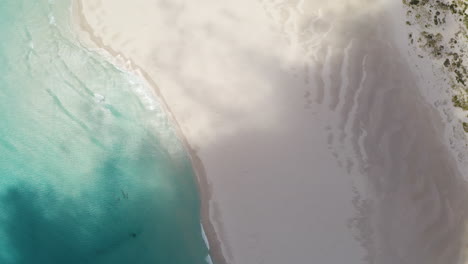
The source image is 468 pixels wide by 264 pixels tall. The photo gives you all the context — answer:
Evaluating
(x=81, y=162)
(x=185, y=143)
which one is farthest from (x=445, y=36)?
(x=81, y=162)

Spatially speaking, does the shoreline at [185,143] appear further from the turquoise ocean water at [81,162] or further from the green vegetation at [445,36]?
the green vegetation at [445,36]

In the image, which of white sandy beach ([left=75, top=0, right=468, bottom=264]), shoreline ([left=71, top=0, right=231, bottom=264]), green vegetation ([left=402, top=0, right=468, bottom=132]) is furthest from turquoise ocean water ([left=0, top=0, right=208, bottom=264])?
green vegetation ([left=402, top=0, right=468, bottom=132])

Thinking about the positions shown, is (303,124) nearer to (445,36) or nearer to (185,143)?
(185,143)

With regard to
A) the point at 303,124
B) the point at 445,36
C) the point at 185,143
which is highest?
the point at 445,36

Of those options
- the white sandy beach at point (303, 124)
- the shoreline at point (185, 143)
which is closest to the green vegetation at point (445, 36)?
the white sandy beach at point (303, 124)

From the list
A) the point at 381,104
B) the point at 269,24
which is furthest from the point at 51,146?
the point at 381,104

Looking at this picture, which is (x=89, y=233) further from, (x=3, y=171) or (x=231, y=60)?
(x=231, y=60)
